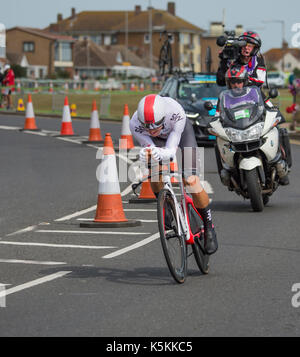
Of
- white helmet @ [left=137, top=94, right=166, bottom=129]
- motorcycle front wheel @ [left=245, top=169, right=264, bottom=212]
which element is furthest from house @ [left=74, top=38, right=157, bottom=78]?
white helmet @ [left=137, top=94, right=166, bottom=129]

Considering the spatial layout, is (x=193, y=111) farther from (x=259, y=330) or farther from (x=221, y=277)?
(x=259, y=330)

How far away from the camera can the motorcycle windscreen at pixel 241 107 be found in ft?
41.2

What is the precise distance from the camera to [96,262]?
9492 millimetres

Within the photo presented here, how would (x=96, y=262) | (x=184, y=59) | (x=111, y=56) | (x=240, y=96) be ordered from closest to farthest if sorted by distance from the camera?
(x=96, y=262) → (x=240, y=96) → (x=111, y=56) → (x=184, y=59)

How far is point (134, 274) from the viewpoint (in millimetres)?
8844

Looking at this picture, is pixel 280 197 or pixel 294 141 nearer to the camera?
pixel 280 197


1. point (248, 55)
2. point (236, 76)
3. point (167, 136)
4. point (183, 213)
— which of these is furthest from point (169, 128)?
point (248, 55)

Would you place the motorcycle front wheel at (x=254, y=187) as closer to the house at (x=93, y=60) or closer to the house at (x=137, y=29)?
the house at (x=93, y=60)

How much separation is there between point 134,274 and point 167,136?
121cm

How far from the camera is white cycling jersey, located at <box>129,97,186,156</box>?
8398mm

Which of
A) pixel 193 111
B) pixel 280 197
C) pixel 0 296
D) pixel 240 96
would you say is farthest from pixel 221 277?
pixel 193 111

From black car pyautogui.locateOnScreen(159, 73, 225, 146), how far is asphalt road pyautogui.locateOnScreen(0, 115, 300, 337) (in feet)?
24.9

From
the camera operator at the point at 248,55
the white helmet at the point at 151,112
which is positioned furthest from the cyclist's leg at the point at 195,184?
the camera operator at the point at 248,55

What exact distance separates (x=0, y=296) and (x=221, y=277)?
188 cm
